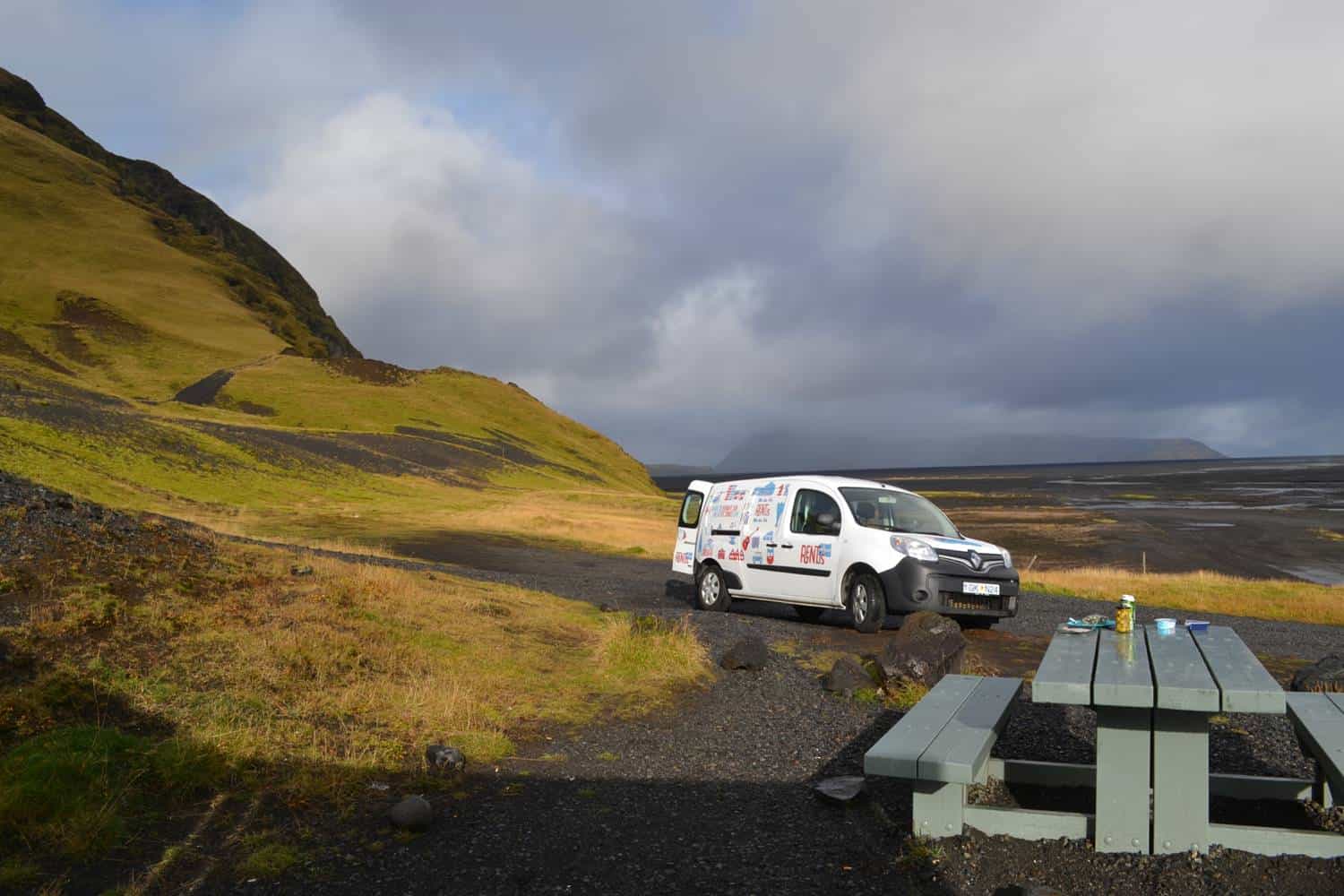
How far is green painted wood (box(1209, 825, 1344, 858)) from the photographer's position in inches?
170

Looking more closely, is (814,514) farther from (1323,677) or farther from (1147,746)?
(1147,746)

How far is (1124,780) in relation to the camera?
4602 mm

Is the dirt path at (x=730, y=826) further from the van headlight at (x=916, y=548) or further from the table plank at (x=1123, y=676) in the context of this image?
the van headlight at (x=916, y=548)

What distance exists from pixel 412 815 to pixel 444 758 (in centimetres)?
111

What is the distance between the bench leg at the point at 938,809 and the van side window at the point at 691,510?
11.9 metres

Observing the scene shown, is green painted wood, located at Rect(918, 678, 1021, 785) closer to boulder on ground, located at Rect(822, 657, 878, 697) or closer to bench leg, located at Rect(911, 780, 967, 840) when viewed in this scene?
bench leg, located at Rect(911, 780, 967, 840)

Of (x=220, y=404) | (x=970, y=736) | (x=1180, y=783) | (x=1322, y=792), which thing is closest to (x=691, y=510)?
(x=970, y=736)

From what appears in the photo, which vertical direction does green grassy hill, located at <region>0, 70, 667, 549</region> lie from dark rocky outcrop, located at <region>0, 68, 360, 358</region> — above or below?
below

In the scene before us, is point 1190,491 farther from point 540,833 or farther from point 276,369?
point 540,833

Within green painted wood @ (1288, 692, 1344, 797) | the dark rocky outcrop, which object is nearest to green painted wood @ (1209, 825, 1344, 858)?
green painted wood @ (1288, 692, 1344, 797)

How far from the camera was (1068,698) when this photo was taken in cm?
436

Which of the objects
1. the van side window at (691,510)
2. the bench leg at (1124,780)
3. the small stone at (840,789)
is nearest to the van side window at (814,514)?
the van side window at (691,510)

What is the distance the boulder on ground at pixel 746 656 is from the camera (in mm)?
9688

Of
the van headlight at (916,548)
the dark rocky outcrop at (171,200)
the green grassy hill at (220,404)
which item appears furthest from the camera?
the dark rocky outcrop at (171,200)
